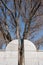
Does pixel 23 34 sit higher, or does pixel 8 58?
pixel 8 58

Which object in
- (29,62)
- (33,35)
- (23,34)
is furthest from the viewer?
(33,35)

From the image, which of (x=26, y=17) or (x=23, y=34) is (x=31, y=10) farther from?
(x=23, y=34)

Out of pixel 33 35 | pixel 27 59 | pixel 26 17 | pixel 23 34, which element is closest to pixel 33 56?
pixel 27 59

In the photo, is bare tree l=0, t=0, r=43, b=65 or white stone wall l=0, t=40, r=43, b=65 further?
bare tree l=0, t=0, r=43, b=65

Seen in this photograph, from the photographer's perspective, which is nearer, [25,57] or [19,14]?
[25,57]

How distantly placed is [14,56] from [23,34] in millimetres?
4089

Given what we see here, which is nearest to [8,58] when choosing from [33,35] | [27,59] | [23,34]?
[27,59]

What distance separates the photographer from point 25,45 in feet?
31.0

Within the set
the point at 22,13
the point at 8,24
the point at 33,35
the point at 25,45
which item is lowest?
the point at 33,35

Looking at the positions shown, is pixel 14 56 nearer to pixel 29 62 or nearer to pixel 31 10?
pixel 29 62

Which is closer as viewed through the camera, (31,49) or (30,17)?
(31,49)

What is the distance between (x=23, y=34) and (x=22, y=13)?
4.82ft

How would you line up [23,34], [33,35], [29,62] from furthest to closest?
[33,35] → [23,34] → [29,62]

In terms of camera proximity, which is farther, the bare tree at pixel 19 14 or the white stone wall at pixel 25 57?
the bare tree at pixel 19 14
